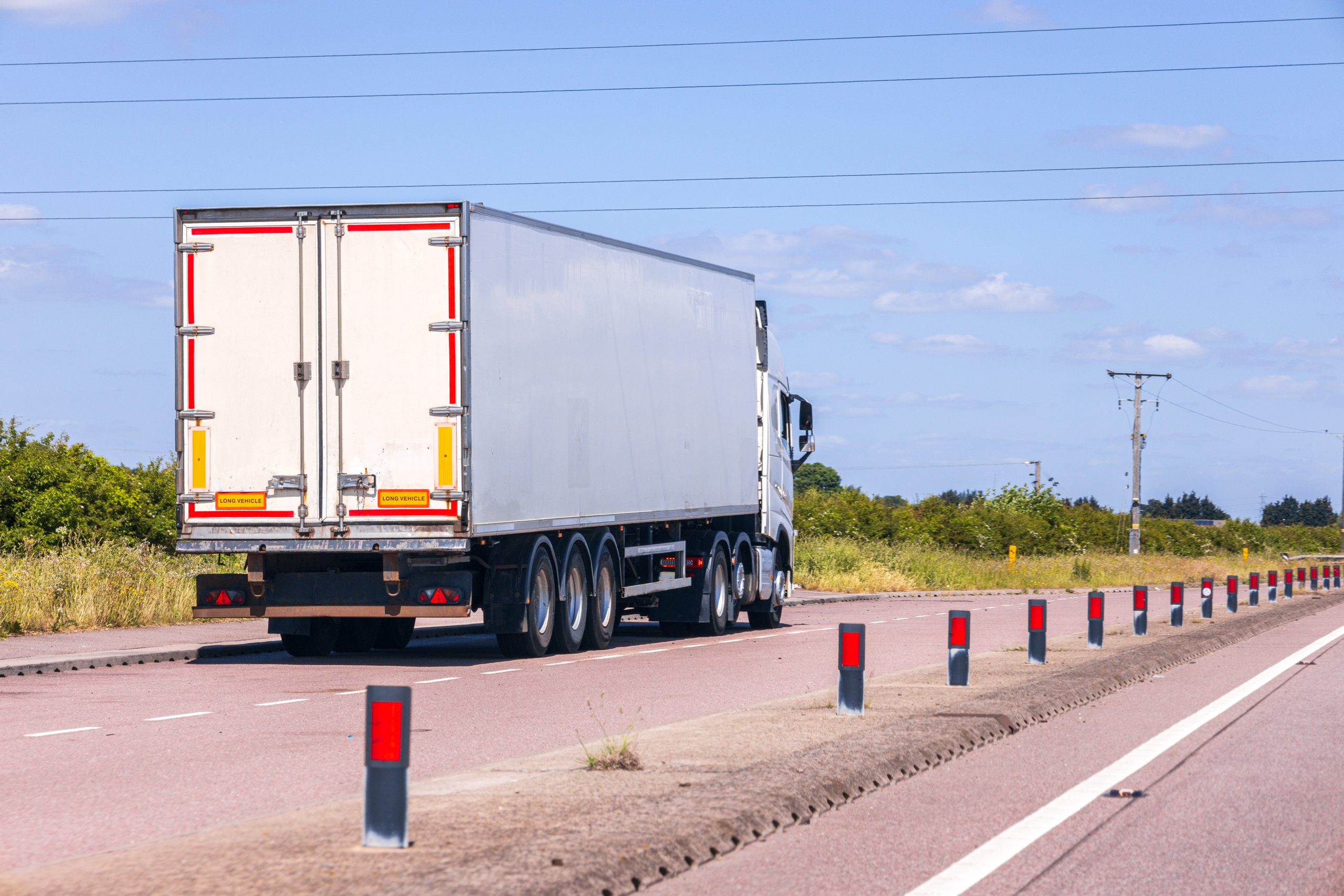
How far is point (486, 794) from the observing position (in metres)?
8.11

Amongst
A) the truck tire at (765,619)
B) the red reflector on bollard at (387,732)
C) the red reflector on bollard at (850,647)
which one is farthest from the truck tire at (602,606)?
the red reflector on bollard at (387,732)

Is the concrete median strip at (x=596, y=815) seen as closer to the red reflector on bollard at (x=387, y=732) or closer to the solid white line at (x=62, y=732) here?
the red reflector on bollard at (x=387, y=732)

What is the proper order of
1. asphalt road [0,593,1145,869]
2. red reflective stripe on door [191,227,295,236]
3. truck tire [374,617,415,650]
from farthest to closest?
truck tire [374,617,415,650], red reflective stripe on door [191,227,295,236], asphalt road [0,593,1145,869]

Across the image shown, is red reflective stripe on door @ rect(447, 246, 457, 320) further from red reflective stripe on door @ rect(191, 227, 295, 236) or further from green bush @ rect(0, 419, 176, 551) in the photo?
green bush @ rect(0, 419, 176, 551)

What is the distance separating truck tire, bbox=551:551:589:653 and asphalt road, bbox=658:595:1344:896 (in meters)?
7.78

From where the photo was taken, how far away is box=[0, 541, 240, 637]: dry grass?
68.1 ft

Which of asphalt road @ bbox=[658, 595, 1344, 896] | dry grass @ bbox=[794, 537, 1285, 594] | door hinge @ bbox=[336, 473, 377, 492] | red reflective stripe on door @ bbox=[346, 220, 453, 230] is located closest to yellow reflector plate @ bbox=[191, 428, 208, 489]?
door hinge @ bbox=[336, 473, 377, 492]

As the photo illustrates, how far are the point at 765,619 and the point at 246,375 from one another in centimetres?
1157

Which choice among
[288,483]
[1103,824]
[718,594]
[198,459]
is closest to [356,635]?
[288,483]

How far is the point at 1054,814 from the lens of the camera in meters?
8.13

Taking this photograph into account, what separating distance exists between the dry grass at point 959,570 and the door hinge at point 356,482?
27291 mm

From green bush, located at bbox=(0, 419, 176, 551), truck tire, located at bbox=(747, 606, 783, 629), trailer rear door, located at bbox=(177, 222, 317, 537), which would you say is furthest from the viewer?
green bush, located at bbox=(0, 419, 176, 551)

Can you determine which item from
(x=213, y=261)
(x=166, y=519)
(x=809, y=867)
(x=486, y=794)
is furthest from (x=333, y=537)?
(x=166, y=519)

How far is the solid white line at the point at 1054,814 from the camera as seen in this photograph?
21.8 feet
